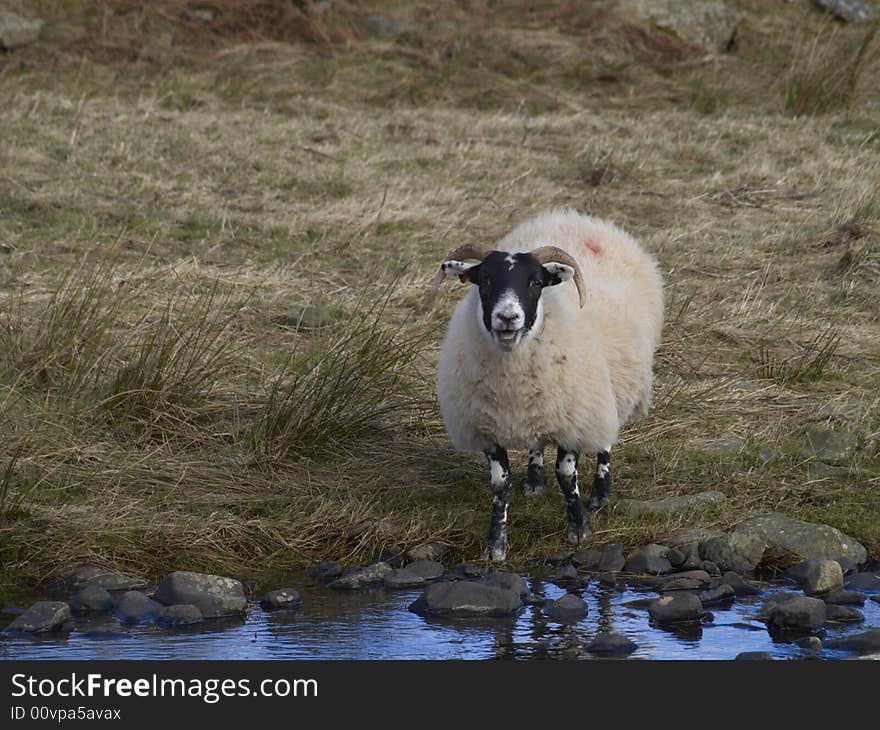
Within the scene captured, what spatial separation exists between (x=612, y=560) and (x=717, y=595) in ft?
2.11

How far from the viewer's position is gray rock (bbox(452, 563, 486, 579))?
269 inches

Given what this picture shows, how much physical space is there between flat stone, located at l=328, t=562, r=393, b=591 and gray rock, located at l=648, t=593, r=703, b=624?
1286 mm

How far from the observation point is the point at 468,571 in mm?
6863

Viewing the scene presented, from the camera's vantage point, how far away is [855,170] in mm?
13820

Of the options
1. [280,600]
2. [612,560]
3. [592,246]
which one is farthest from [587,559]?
[592,246]

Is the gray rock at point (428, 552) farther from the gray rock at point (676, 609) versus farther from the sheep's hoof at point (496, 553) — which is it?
the gray rock at point (676, 609)

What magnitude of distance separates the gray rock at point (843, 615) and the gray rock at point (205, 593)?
2.49 meters

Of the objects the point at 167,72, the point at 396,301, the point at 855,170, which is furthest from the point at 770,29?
the point at 396,301

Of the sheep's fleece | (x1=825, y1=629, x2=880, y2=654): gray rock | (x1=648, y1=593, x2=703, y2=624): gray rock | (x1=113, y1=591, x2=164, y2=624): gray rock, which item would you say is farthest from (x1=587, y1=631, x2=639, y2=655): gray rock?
(x1=113, y1=591, x2=164, y2=624): gray rock

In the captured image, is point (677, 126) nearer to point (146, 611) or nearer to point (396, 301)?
point (396, 301)

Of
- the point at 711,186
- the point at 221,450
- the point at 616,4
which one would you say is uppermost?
the point at 616,4

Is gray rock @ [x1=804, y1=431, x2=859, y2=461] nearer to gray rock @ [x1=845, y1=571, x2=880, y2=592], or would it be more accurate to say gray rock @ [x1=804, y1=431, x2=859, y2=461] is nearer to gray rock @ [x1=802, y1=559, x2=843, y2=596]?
gray rock @ [x1=845, y1=571, x2=880, y2=592]

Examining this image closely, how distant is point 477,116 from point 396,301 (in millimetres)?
6017

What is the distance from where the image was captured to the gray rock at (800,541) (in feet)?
22.6
